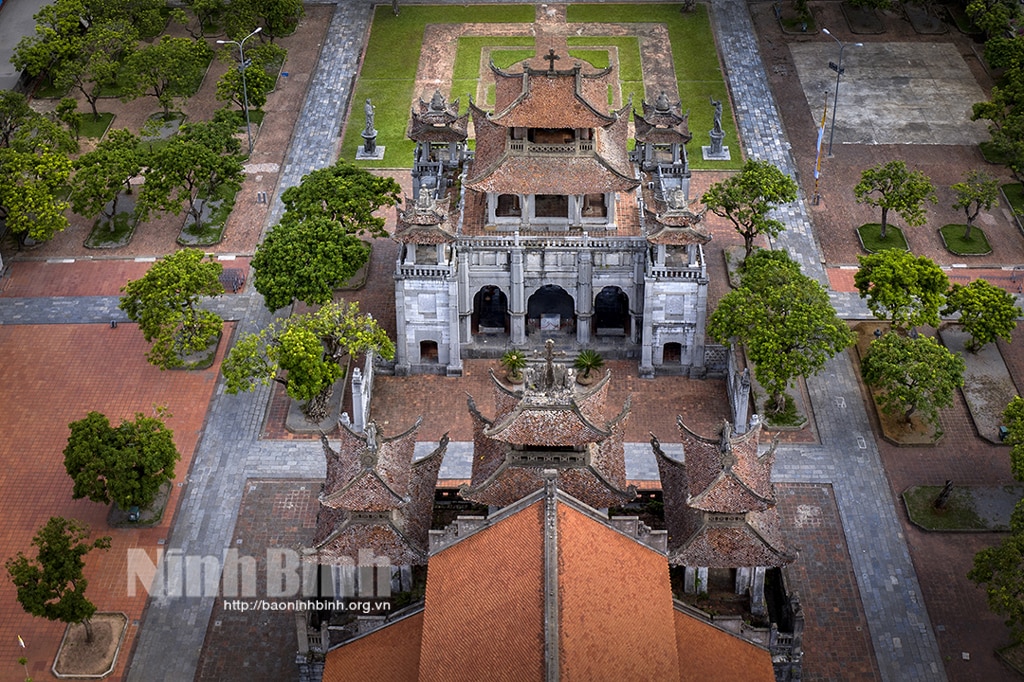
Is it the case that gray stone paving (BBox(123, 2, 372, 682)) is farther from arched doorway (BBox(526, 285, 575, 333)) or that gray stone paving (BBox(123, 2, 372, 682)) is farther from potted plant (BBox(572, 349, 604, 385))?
arched doorway (BBox(526, 285, 575, 333))

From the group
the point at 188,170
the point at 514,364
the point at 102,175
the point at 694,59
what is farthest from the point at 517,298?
the point at 694,59

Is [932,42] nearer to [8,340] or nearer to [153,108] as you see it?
[153,108]

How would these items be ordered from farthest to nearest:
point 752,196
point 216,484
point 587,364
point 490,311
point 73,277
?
point 73,277 → point 752,196 → point 490,311 → point 587,364 → point 216,484

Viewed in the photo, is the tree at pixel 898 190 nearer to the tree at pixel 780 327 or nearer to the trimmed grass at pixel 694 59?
the trimmed grass at pixel 694 59

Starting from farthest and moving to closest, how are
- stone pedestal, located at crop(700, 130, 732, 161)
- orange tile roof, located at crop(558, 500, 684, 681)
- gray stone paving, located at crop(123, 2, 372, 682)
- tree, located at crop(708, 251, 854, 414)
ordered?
stone pedestal, located at crop(700, 130, 732, 161) → tree, located at crop(708, 251, 854, 414) → gray stone paving, located at crop(123, 2, 372, 682) → orange tile roof, located at crop(558, 500, 684, 681)

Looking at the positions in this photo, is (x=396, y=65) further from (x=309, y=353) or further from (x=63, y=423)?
(x=63, y=423)

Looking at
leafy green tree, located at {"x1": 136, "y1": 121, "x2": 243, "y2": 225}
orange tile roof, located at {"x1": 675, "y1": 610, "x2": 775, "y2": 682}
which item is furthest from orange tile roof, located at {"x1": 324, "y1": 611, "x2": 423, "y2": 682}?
leafy green tree, located at {"x1": 136, "y1": 121, "x2": 243, "y2": 225}

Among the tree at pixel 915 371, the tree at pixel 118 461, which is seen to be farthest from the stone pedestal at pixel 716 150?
the tree at pixel 118 461
